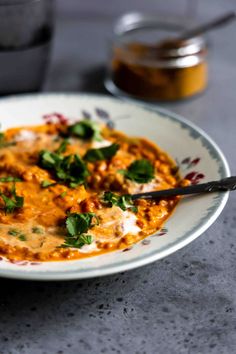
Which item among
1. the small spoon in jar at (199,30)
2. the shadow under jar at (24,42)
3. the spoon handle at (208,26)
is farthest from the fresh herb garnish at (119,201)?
the spoon handle at (208,26)

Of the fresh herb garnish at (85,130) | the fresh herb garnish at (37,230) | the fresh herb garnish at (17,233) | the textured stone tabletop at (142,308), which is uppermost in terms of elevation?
the fresh herb garnish at (17,233)

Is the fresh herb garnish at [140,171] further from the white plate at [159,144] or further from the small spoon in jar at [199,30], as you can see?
the small spoon in jar at [199,30]

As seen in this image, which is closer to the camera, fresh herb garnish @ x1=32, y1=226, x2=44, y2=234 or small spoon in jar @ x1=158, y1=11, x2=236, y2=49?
fresh herb garnish @ x1=32, y1=226, x2=44, y2=234

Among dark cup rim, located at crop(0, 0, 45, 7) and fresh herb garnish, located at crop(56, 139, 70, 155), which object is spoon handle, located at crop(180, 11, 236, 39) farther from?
fresh herb garnish, located at crop(56, 139, 70, 155)

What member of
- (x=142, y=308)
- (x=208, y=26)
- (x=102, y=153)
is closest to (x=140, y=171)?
(x=102, y=153)

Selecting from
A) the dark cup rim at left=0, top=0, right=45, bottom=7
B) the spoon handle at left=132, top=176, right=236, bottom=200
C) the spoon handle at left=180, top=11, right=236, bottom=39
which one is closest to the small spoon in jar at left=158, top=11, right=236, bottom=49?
the spoon handle at left=180, top=11, right=236, bottom=39

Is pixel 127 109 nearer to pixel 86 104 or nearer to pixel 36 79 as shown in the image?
pixel 86 104
